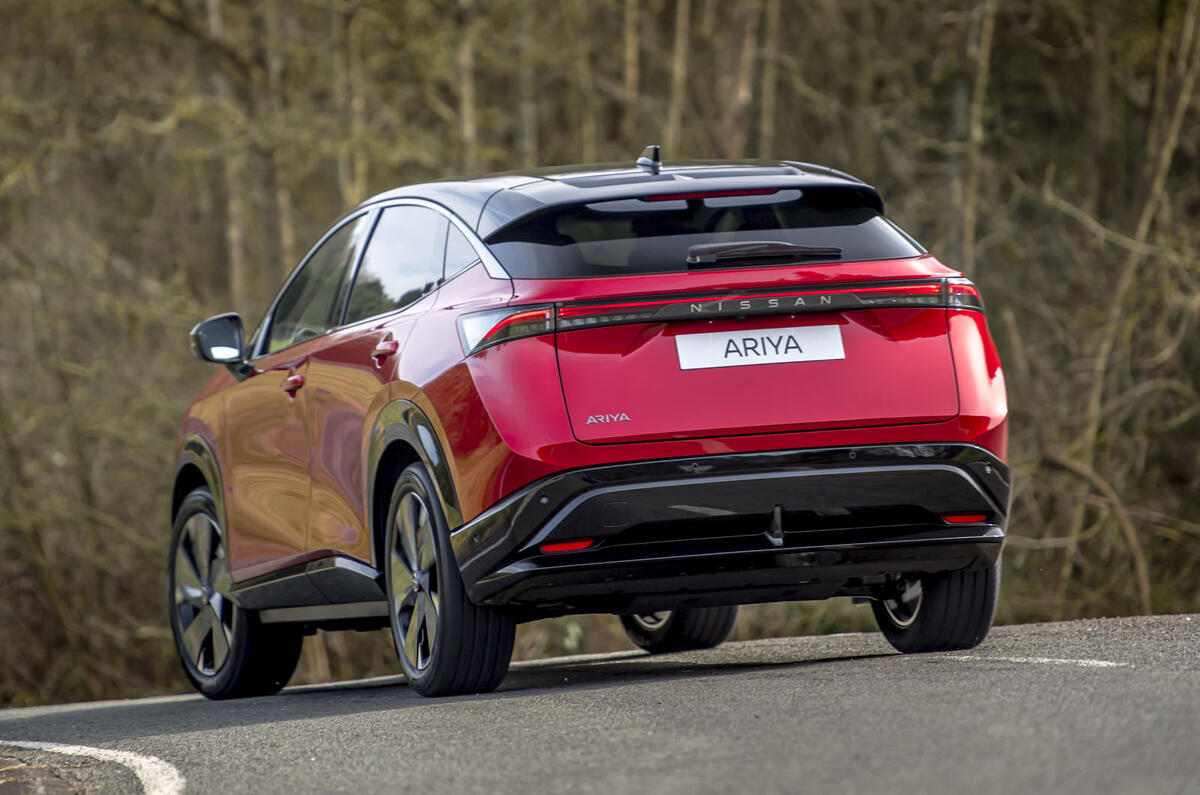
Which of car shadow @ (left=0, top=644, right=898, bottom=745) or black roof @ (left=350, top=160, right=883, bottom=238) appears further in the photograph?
car shadow @ (left=0, top=644, right=898, bottom=745)

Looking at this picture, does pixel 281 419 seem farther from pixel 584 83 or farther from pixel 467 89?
pixel 584 83

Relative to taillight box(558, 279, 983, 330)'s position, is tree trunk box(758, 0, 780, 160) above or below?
above

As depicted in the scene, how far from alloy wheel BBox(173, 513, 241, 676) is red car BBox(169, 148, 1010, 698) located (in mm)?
1855

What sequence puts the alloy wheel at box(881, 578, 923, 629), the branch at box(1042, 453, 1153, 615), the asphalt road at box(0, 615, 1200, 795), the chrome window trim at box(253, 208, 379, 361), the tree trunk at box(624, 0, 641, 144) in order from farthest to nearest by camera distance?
the tree trunk at box(624, 0, 641, 144) < the branch at box(1042, 453, 1153, 615) < the chrome window trim at box(253, 208, 379, 361) < the alloy wheel at box(881, 578, 923, 629) < the asphalt road at box(0, 615, 1200, 795)

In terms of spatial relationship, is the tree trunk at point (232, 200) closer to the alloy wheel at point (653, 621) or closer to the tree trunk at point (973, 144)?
the tree trunk at point (973, 144)

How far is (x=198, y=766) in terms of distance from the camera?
6.21 m

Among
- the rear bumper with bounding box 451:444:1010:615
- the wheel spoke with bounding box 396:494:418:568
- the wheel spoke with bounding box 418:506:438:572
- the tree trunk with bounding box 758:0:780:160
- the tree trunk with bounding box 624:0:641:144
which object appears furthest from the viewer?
the tree trunk with bounding box 624:0:641:144

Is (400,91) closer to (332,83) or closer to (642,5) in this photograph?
(332,83)

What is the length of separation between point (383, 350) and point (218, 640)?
257 centimetres

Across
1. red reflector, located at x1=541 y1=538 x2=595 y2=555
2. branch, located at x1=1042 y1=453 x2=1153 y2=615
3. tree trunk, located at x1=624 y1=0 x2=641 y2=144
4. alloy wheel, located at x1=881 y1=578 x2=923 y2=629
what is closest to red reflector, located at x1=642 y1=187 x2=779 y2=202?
red reflector, located at x1=541 y1=538 x2=595 y2=555

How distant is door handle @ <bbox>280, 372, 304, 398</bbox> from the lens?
8344 millimetres

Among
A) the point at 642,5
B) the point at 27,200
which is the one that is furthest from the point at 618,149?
the point at 27,200

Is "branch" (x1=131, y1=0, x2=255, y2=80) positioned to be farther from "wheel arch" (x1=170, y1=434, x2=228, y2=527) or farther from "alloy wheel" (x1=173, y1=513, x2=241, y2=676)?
"alloy wheel" (x1=173, y1=513, x2=241, y2=676)

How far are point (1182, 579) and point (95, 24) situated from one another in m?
12.6
